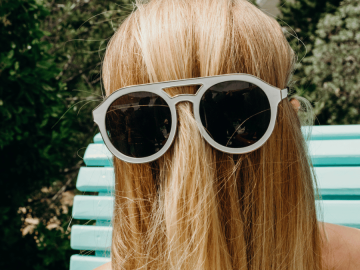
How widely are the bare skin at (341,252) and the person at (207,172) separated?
0.36 meters

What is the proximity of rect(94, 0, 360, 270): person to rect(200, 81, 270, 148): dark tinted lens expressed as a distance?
15 mm

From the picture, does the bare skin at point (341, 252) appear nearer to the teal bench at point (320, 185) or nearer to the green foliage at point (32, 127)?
the teal bench at point (320, 185)

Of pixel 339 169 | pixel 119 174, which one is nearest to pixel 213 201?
pixel 119 174

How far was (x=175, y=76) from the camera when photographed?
2.73 feet

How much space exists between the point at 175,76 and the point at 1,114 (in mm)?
2130

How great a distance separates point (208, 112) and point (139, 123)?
0.20 metres

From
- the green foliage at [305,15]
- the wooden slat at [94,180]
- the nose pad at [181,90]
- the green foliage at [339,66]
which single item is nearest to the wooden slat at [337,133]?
the nose pad at [181,90]

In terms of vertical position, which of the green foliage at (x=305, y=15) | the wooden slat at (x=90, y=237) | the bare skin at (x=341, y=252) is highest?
the green foliage at (x=305, y=15)

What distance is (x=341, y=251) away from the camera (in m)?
1.35

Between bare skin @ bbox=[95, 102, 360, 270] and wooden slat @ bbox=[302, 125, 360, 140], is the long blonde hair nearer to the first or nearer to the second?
bare skin @ bbox=[95, 102, 360, 270]

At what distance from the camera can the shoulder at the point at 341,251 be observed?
134 cm

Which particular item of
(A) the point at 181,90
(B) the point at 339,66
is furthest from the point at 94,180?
(B) the point at 339,66

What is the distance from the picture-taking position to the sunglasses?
81cm

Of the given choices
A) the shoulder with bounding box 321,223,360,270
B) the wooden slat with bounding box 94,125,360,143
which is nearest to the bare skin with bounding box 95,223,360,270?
the shoulder with bounding box 321,223,360,270
